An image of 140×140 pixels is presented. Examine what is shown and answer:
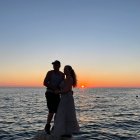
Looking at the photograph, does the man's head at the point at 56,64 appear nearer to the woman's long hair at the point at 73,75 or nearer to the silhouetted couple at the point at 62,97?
the silhouetted couple at the point at 62,97

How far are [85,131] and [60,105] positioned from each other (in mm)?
12021

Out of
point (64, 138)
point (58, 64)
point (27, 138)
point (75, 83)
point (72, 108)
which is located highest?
point (58, 64)

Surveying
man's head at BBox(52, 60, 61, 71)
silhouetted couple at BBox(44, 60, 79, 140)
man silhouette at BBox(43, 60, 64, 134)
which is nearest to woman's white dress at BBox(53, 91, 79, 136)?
silhouetted couple at BBox(44, 60, 79, 140)

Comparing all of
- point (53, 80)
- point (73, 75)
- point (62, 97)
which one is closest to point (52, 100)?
point (62, 97)

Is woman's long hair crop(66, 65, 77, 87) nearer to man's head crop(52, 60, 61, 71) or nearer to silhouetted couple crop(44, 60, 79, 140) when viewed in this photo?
silhouetted couple crop(44, 60, 79, 140)

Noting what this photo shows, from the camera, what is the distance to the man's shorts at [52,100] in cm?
1180

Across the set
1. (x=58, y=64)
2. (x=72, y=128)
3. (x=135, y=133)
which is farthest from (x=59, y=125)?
(x=135, y=133)

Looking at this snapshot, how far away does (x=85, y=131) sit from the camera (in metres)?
23.0

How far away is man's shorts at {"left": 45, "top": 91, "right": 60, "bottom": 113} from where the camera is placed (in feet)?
38.7

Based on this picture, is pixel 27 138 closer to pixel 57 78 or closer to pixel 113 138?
pixel 113 138

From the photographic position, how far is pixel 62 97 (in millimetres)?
11469

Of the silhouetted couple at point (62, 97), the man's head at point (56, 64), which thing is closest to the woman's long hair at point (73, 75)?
the silhouetted couple at point (62, 97)

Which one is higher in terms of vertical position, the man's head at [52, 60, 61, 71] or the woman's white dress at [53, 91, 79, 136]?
the man's head at [52, 60, 61, 71]

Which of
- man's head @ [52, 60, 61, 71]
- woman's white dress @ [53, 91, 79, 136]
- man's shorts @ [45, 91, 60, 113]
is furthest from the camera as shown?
man's shorts @ [45, 91, 60, 113]
